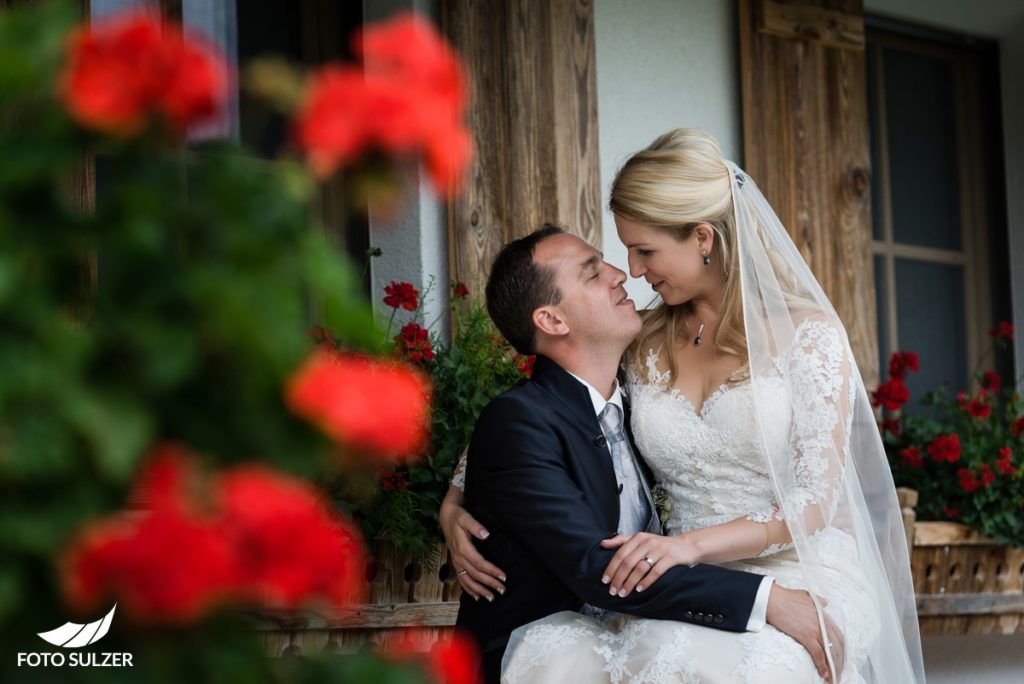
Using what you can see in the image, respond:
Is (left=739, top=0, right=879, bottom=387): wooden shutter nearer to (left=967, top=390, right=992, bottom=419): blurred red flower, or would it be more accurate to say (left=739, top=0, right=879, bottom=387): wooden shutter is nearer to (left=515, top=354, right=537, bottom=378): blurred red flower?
(left=967, top=390, right=992, bottom=419): blurred red flower

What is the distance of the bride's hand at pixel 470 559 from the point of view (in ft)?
9.08

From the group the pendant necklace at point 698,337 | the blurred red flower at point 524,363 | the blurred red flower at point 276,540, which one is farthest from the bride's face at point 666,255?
the blurred red flower at point 276,540

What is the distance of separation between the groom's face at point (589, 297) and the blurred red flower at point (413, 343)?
375mm

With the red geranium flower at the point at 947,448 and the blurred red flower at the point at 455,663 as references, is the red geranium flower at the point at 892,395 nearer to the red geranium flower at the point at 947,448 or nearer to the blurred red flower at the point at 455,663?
the red geranium flower at the point at 947,448

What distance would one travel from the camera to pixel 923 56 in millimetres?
5227

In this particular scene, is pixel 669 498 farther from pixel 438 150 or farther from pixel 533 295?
pixel 438 150

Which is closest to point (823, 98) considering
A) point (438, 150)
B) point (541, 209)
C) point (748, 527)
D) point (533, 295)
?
point (541, 209)

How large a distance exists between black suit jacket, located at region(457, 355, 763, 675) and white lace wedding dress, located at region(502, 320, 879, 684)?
0.05 metres

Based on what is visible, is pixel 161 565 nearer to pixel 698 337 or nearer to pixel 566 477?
pixel 566 477

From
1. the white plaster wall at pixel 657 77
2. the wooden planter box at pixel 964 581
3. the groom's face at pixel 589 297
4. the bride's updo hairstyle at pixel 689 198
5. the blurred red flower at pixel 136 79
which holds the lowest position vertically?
the wooden planter box at pixel 964 581

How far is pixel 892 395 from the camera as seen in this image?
420 centimetres

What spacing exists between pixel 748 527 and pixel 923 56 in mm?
3072

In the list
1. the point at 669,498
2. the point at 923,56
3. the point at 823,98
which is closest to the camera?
the point at 669,498

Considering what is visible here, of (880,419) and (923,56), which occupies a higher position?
(923,56)
